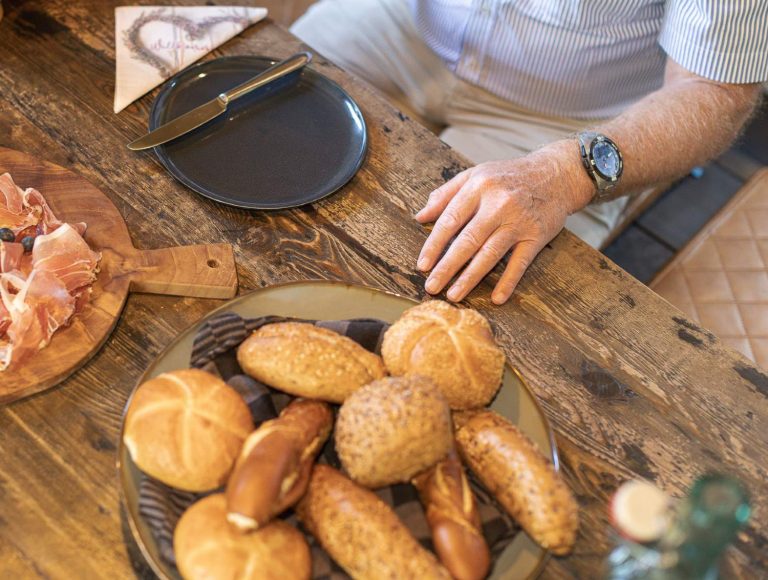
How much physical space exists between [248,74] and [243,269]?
451 millimetres

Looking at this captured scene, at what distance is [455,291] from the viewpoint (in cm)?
107

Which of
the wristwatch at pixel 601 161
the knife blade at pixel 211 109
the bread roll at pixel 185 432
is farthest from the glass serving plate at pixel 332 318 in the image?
the wristwatch at pixel 601 161

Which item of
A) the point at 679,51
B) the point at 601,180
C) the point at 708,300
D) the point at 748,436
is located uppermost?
the point at 679,51

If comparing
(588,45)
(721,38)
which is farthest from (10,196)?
(721,38)

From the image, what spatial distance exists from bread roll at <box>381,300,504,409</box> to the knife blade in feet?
1.83

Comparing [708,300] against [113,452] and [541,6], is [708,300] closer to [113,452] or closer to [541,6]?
[541,6]

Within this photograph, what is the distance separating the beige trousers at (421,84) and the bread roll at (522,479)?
3.24 feet

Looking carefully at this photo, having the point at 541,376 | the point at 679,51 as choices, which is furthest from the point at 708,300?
the point at 541,376

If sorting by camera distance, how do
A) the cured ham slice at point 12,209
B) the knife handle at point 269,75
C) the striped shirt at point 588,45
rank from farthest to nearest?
the striped shirt at point 588,45, the knife handle at point 269,75, the cured ham slice at point 12,209

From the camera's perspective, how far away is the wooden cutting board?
2.93 feet

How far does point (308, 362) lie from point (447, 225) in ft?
1.43

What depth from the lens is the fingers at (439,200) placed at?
45.7 inches

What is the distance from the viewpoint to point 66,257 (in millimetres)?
942

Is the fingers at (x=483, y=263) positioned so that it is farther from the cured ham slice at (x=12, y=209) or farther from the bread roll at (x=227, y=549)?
the cured ham slice at (x=12, y=209)
